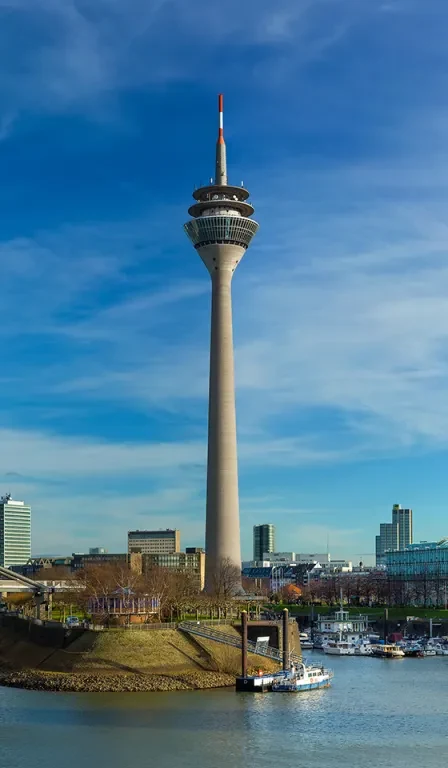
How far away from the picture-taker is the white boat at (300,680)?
234 feet

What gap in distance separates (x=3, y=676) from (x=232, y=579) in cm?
5981

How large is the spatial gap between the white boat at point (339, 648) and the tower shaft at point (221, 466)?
71.7 feet

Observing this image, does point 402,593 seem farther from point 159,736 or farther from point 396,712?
point 159,736

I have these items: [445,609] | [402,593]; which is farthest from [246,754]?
[402,593]

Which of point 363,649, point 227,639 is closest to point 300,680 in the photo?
point 227,639

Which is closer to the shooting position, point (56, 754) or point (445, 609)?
point (56, 754)

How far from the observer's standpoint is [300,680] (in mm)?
73125

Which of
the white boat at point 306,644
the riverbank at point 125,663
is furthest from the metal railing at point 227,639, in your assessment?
the white boat at point 306,644

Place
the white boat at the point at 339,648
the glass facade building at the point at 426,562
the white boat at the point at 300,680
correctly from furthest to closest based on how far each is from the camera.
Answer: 1. the glass facade building at the point at 426,562
2. the white boat at the point at 339,648
3. the white boat at the point at 300,680

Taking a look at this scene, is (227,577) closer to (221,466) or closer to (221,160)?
(221,466)

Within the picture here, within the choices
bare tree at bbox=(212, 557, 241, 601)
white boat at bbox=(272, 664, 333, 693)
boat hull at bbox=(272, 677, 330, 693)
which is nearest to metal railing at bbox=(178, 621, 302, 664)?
white boat at bbox=(272, 664, 333, 693)

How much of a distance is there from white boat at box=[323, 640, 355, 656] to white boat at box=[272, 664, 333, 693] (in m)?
36.6

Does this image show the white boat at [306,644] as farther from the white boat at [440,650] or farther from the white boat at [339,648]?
the white boat at [440,650]

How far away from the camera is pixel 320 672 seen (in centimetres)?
7700
